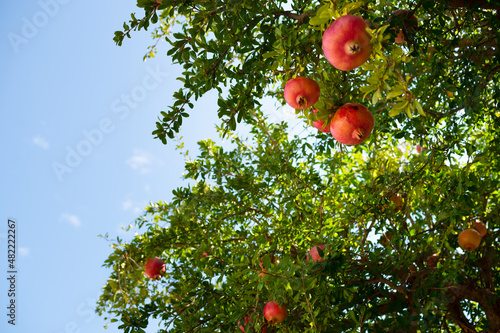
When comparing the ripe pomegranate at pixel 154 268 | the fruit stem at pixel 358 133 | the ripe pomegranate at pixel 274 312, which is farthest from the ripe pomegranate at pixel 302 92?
the ripe pomegranate at pixel 154 268

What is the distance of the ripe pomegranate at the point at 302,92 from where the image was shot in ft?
6.49

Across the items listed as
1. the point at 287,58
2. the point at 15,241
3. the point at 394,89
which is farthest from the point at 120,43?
the point at 15,241

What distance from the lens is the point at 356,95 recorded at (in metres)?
2.22

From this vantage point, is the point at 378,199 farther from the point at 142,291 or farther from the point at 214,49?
the point at 142,291

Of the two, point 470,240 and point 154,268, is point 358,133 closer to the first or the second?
point 470,240

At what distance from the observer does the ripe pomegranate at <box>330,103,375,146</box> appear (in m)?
1.87

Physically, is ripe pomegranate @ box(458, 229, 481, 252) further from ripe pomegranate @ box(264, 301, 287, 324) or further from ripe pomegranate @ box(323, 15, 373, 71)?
ripe pomegranate @ box(323, 15, 373, 71)

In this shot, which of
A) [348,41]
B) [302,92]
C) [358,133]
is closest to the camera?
[348,41]

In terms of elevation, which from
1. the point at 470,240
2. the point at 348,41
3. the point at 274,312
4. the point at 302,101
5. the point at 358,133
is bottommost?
the point at 274,312

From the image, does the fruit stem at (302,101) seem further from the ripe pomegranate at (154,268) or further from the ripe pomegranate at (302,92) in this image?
the ripe pomegranate at (154,268)

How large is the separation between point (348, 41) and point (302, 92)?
0.44 meters

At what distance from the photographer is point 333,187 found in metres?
4.23

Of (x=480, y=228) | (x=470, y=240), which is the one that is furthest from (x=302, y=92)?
(x=480, y=228)

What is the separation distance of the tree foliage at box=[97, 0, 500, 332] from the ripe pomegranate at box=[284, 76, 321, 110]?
0.05 metres
